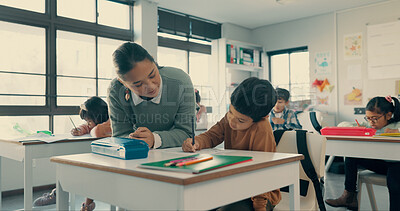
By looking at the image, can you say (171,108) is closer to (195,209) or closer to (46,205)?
(195,209)

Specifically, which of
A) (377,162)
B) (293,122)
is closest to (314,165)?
(377,162)

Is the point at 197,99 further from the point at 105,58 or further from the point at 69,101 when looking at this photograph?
the point at 69,101

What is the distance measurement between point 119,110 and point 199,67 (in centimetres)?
410

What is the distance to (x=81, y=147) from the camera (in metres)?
2.23

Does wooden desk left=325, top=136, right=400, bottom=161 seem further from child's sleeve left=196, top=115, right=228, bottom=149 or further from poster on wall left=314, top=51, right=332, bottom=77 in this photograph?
poster on wall left=314, top=51, right=332, bottom=77

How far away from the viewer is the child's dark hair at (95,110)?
2633mm

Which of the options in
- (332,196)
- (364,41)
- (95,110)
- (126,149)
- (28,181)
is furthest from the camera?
(364,41)

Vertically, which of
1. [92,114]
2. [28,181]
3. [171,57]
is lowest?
[28,181]

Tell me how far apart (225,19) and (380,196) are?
3.66 m

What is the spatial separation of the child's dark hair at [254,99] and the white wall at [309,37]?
4202mm

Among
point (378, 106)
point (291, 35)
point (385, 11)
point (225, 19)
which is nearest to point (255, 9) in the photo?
point (225, 19)

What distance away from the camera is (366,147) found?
2.11 m

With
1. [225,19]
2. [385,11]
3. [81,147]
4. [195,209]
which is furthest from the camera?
[225,19]

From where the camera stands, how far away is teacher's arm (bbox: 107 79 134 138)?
158cm
